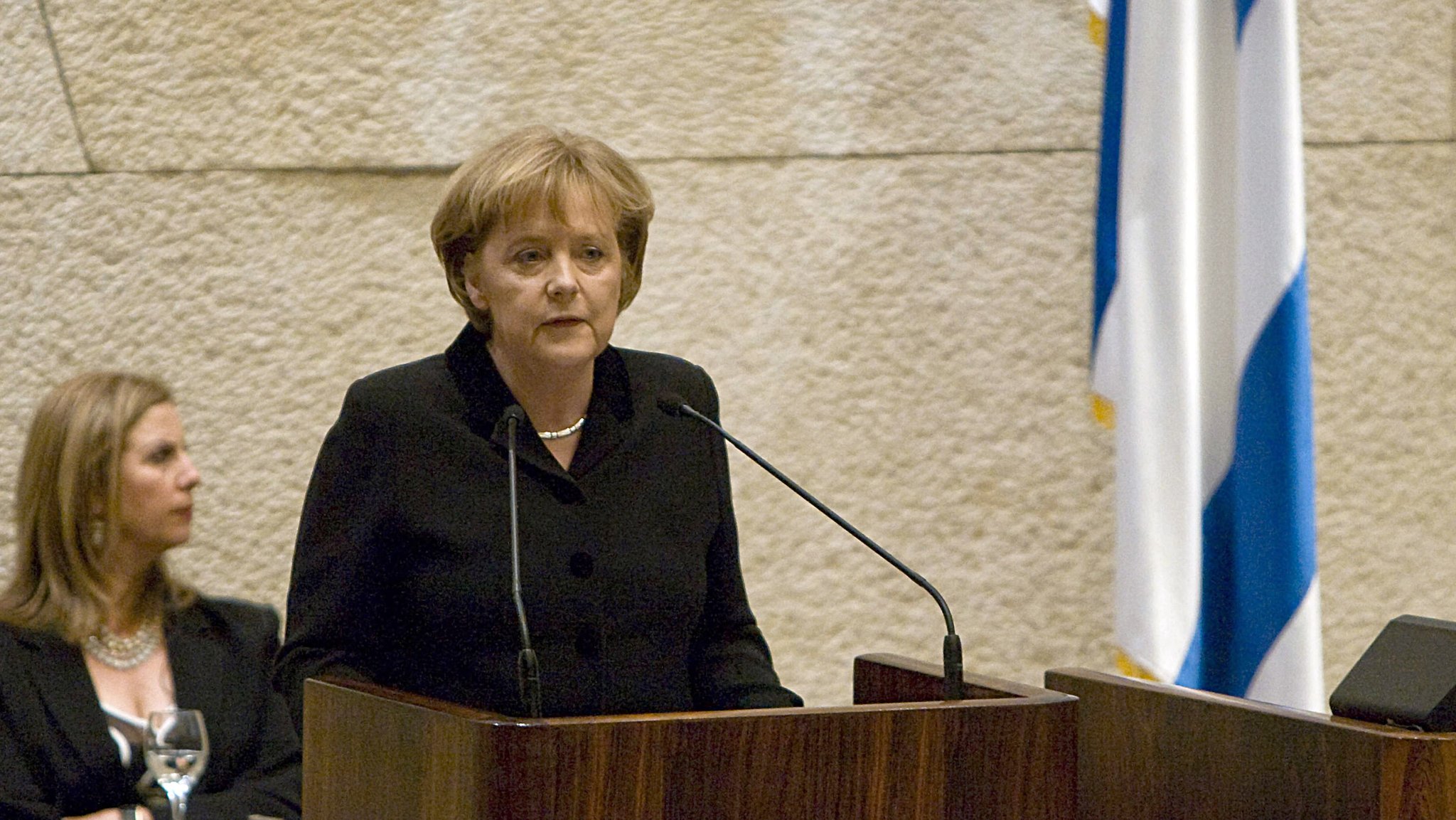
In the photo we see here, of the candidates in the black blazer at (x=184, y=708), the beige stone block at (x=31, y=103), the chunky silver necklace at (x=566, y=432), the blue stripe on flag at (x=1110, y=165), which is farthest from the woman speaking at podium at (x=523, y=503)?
the beige stone block at (x=31, y=103)

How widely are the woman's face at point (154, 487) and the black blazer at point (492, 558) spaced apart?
1.16 meters

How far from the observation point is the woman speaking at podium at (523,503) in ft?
5.89

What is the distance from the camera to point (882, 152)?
3.62 metres

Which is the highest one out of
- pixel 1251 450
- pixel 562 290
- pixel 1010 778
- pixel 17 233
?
pixel 17 233

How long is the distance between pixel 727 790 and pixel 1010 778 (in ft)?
0.93

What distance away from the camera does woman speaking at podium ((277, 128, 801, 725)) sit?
1.79m

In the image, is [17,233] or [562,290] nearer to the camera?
[562,290]

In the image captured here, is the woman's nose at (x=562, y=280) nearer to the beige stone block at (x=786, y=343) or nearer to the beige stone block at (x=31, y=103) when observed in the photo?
the beige stone block at (x=786, y=343)

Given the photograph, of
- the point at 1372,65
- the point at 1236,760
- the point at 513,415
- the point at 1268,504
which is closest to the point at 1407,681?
the point at 1236,760

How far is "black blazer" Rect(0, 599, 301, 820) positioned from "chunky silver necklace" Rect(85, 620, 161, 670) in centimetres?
3

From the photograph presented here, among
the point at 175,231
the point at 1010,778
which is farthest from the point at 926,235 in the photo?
the point at 1010,778

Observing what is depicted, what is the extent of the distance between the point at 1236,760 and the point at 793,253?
211 cm

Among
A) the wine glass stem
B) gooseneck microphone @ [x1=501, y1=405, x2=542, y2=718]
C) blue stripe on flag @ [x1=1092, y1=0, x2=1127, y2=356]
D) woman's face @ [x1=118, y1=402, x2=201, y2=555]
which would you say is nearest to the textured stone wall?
woman's face @ [x1=118, y1=402, x2=201, y2=555]

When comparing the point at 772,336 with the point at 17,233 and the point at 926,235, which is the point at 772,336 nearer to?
Answer: the point at 926,235
